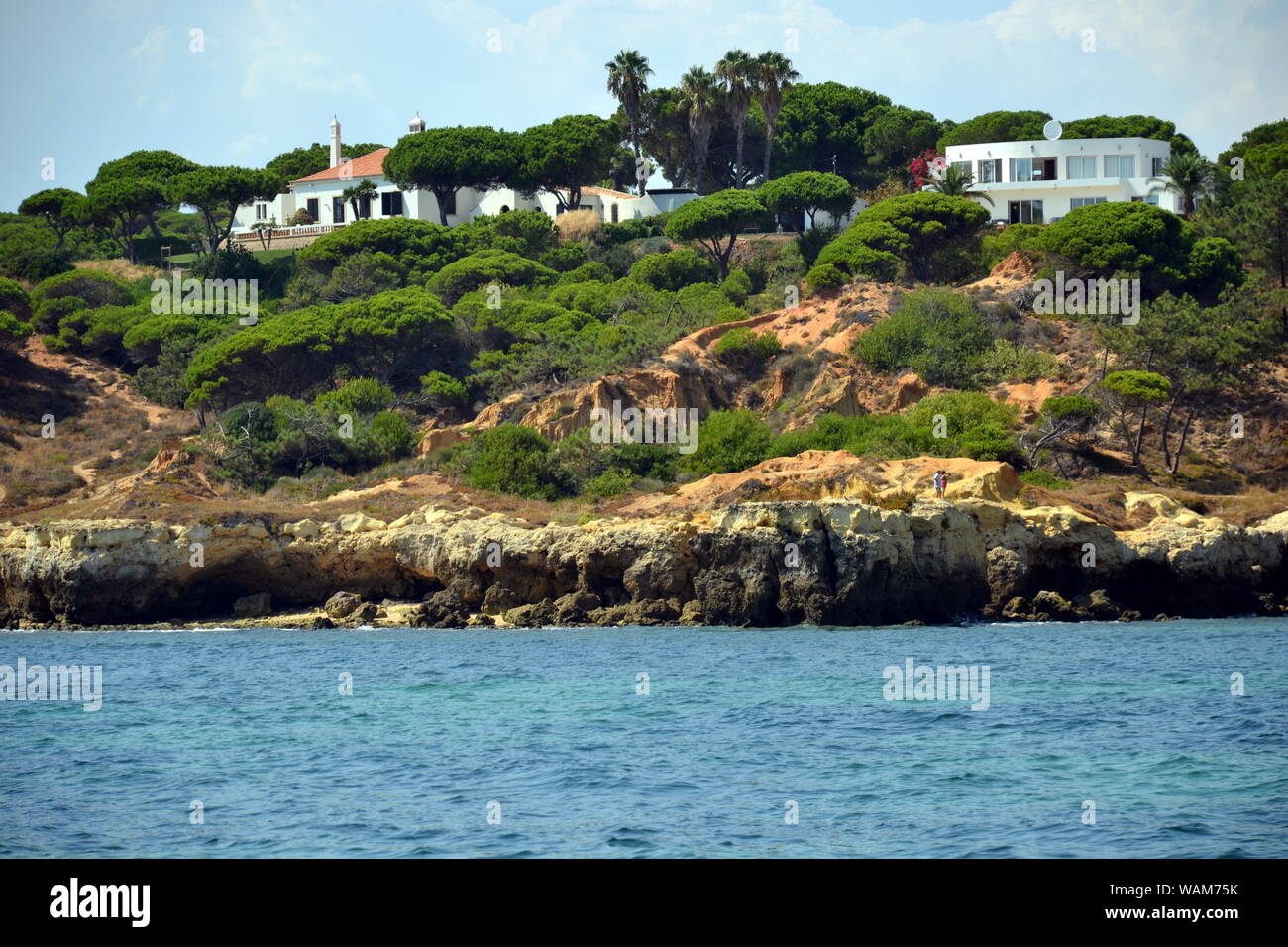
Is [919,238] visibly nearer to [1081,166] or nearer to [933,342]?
[933,342]

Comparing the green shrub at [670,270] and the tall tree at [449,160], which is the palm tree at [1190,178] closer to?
the green shrub at [670,270]

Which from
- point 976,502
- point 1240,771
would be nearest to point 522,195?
point 976,502

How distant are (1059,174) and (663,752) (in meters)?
57.2

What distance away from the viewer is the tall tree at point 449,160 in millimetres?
79938

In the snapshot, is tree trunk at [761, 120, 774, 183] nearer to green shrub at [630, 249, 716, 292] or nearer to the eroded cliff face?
green shrub at [630, 249, 716, 292]

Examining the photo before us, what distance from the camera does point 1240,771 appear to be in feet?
61.5

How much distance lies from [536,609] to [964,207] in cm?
3266

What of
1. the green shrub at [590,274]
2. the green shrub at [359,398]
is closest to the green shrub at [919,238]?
the green shrub at [590,274]

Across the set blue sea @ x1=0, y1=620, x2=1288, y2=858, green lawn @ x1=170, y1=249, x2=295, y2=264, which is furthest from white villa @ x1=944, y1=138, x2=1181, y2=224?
blue sea @ x1=0, y1=620, x2=1288, y2=858

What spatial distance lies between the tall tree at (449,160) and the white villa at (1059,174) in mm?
24199

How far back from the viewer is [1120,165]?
71.5 m

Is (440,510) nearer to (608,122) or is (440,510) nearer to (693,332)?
(693,332)
